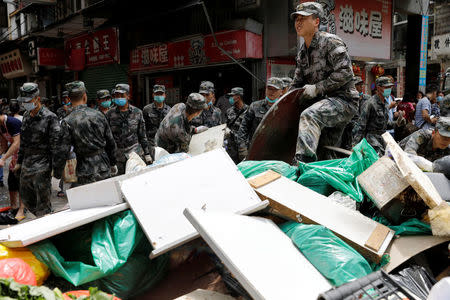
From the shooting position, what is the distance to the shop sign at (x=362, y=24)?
9.15m

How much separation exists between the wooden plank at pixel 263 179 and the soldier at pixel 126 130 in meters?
3.33

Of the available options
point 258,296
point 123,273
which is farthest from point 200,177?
point 258,296

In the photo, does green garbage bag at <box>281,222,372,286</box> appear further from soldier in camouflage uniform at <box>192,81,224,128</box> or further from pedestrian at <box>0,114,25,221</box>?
pedestrian at <box>0,114,25,221</box>

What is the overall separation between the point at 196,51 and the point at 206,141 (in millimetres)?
6222

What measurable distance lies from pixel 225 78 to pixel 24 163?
6816 millimetres

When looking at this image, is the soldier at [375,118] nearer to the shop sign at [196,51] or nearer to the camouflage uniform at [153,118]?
the camouflage uniform at [153,118]

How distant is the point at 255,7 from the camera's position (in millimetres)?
9398

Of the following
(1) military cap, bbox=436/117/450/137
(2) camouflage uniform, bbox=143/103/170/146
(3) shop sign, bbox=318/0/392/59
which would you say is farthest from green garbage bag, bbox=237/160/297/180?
(3) shop sign, bbox=318/0/392/59

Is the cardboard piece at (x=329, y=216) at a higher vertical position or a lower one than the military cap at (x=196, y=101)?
lower

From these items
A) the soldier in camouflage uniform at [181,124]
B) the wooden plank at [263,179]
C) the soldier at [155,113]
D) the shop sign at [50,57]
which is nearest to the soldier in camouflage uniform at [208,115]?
the soldier at [155,113]

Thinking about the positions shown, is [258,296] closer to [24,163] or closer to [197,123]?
[24,163]

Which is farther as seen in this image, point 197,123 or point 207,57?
point 207,57

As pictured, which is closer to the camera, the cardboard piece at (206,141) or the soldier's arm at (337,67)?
the soldier's arm at (337,67)

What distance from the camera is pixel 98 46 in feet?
46.5
